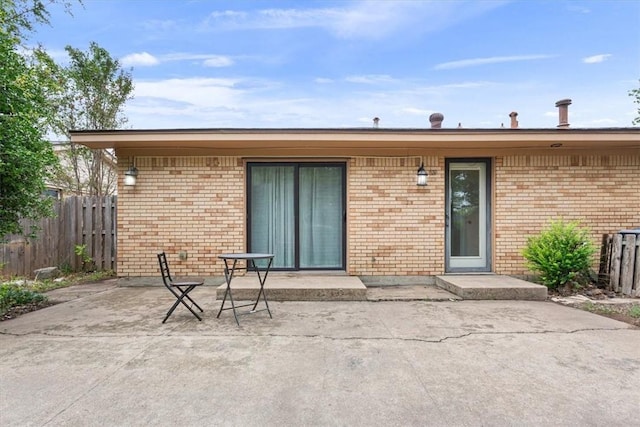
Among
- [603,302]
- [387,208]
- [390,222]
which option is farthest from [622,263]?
[387,208]

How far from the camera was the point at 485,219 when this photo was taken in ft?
21.5

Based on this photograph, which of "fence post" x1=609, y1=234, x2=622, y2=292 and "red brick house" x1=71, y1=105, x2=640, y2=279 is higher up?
"red brick house" x1=71, y1=105, x2=640, y2=279

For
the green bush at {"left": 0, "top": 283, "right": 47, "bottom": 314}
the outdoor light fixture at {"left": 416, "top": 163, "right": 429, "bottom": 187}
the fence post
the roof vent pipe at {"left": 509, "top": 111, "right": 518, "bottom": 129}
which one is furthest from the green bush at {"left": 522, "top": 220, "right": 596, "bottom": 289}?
the green bush at {"left": 0, "top": 283, "right": 47, "bottom": 314}

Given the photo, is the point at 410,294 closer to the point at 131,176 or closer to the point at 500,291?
the point at 500,291

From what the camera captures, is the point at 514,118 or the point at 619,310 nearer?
the point at 619,310

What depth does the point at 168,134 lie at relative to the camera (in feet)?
18.4

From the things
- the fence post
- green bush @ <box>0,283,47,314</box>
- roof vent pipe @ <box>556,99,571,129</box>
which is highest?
roof vent pipe @ <box>556,99,571,129</box>

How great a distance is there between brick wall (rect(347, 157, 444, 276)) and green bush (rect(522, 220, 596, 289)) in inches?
63.8

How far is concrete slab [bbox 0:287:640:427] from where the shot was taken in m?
2.12

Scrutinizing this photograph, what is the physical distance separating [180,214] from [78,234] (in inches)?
131

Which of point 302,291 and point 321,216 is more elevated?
point 321,216

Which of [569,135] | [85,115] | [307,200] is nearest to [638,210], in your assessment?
[569,135]

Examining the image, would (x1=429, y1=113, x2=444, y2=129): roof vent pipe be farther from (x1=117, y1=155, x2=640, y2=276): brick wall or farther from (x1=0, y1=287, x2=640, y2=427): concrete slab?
(x1=0, y1=287, x2=640, y2=427): concrete slab

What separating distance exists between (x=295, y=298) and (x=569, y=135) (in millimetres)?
5214
